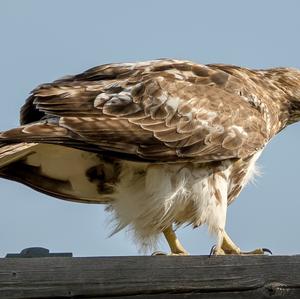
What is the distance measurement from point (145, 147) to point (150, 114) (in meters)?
0.28

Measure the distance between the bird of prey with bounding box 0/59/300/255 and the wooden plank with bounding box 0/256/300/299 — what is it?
1495mm

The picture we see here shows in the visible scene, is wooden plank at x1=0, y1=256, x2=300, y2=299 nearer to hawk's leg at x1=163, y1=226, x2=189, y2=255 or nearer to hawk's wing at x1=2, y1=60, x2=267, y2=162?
hawk's wing at x1=2, y1=60, x2=267, y2=162

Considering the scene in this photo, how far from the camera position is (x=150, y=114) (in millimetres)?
5438

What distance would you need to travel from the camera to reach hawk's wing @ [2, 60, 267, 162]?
5.11 m

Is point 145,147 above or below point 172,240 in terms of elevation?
above

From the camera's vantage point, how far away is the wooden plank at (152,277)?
3.28m

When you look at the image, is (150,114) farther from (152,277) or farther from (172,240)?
(152,277)

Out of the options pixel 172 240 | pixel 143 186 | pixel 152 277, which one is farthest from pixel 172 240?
pixel 152 277

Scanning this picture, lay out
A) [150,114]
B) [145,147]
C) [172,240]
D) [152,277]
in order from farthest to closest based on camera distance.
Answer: [172,240] → [150,114] → [145,147] → [152,277]

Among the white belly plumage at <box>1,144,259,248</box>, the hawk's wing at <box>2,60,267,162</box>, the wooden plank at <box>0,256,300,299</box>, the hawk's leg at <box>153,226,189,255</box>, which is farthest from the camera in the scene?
the hawk's leg at <box>153,226,189,255</box>

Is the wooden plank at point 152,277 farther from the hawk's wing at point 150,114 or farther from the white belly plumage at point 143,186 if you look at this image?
the white belly plumage at point 143,186

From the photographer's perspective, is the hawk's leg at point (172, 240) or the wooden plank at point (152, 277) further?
the hawk's leg at point (172, 240)

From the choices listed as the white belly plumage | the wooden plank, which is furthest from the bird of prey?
the wooden plank

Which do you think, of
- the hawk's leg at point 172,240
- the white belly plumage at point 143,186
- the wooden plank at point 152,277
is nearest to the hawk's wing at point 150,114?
the white belly plumage at point 143,186
